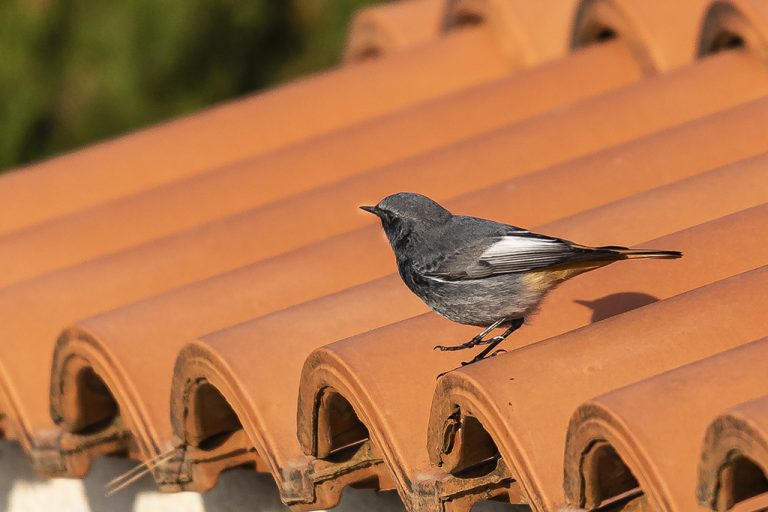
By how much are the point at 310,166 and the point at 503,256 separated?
6.33 ft

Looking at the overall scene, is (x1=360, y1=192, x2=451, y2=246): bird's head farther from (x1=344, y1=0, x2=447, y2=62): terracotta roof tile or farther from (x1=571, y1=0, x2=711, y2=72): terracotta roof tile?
(x1=344, y1=0, x2=447, y2=62): terracotta roof tile

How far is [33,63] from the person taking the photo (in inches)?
428

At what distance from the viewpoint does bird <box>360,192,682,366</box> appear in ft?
11.0

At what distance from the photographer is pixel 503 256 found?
3439 mm

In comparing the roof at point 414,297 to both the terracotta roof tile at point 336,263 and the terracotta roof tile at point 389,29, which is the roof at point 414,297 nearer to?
the terracotta roof tile at point 336,263

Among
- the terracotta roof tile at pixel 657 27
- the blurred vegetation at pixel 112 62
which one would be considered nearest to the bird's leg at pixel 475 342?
the terracotta roof tile at pixel 657 27

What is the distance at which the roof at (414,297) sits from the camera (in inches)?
111

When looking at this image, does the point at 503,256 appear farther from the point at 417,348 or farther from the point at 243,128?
the point at 243,128

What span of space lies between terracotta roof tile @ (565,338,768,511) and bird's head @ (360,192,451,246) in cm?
100

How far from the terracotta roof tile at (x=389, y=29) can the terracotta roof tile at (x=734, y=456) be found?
16.7ft

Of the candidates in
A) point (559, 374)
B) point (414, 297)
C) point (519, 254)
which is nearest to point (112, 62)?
point (414, 297)

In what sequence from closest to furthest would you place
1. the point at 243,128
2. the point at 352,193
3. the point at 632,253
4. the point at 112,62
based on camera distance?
the point at 632,253
the point at 352,193
the point at 243,128
the point at 112,62

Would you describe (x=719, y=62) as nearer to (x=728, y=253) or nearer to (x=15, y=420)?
(x=728, y=253)

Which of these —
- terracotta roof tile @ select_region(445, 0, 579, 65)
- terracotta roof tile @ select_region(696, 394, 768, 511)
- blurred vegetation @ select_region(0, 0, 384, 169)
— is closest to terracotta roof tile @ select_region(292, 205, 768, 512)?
terracotta roof tile @ select_region(696, 394, 768, 511)
